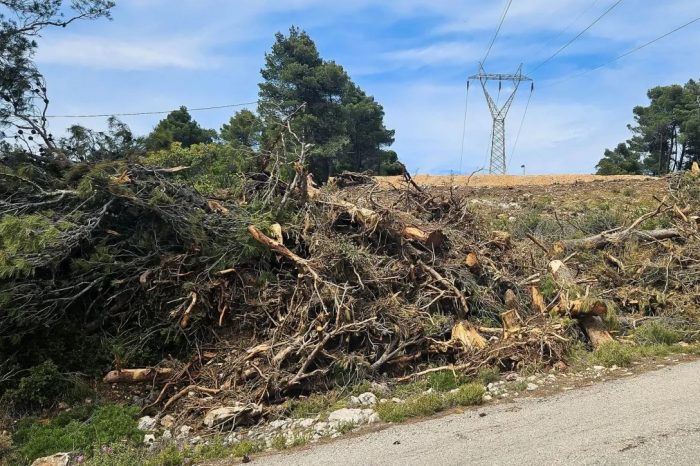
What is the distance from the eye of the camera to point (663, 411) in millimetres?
4922

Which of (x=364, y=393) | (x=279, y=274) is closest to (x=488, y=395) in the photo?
(x=364, y=393)

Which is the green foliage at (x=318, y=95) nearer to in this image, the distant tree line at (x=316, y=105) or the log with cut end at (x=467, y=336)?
the distant tree line at (x=316, y=105)

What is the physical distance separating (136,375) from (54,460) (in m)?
1.64

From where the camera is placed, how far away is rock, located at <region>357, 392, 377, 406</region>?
592 centimetres

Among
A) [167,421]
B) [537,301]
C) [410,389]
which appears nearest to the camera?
[167,421]

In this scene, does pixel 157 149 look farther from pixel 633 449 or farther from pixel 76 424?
pixel 633 449

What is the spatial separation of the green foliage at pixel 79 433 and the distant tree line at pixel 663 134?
3956 cm

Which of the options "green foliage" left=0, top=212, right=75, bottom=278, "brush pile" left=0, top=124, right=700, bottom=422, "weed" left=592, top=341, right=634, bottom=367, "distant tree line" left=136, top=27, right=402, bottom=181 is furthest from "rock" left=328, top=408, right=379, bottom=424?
"distant tree line" left=136, top=27, right=402, bottom=181

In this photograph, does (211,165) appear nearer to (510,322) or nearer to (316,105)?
(510,322)

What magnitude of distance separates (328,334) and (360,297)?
891 millimetres

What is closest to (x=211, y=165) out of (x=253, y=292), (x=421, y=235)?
(x=253, y=292)

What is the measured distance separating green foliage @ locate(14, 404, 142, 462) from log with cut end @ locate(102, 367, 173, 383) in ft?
1.86

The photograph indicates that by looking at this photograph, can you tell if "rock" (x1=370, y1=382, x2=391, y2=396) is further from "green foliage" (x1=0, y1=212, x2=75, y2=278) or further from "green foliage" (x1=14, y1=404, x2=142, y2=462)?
"green foliage" (x1=0, y1=212, x2=75, y2=278)

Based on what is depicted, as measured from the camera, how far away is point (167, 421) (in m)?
5.89
